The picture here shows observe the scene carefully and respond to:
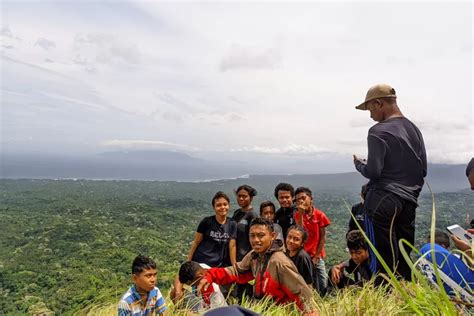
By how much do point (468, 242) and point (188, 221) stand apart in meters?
68.7

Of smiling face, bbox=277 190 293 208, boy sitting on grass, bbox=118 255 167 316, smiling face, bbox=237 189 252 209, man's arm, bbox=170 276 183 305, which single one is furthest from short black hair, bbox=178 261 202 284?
smiling face, bbox=277 190 293 208

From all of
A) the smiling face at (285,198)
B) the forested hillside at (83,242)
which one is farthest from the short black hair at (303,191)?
the forested hillside at (83,242)

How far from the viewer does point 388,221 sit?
2637 millimetres

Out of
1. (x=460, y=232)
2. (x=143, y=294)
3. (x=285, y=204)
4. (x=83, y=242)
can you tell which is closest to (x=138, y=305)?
(x=143, y=294)

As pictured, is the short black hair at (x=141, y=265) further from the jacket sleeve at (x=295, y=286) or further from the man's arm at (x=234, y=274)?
the jacket sleeve at (x=295, y=286)

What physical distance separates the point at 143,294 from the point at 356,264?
7.58 ft

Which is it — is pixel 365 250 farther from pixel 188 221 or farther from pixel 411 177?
pixel 188 221

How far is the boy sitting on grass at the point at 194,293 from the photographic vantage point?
2982mm

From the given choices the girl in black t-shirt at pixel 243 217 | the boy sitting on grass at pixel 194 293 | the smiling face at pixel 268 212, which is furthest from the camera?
Result: the smiling face at pixel 268 212

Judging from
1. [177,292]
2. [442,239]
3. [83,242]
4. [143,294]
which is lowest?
[83,242]

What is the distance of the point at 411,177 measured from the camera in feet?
8.75

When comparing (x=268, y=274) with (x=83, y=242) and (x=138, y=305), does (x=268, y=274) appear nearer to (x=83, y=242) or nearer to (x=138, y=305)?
(x=138, y=305)

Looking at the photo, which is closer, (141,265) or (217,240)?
(141,265)

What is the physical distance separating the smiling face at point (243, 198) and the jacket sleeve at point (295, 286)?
1.74 meters
